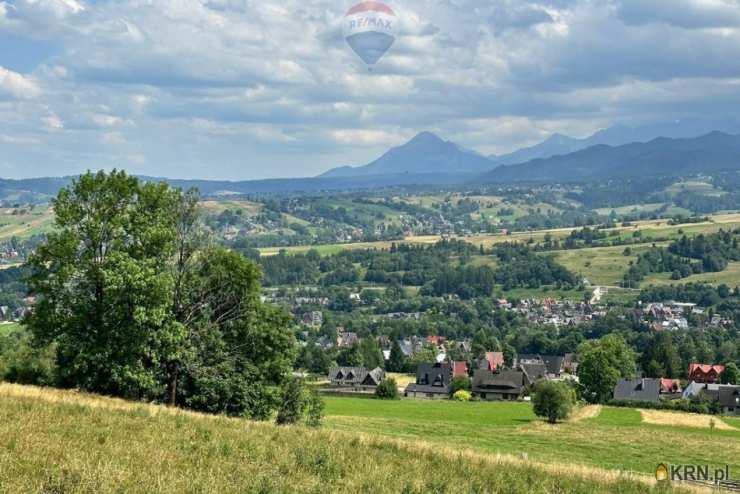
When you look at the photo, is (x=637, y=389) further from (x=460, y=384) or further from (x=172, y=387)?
(x=172, y=387)

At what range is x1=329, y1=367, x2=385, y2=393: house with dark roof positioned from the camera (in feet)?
384

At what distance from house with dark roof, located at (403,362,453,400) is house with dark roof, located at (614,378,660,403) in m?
21.4

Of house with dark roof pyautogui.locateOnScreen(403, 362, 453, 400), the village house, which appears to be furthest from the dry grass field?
the village house

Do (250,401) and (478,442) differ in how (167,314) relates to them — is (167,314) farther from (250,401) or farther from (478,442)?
(478,442)

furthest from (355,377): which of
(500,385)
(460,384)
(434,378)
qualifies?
(500,385)

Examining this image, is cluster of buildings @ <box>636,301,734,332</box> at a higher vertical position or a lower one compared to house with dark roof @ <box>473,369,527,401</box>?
higher

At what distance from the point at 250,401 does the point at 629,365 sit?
267ft

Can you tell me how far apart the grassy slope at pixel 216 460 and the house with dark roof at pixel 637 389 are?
261ft

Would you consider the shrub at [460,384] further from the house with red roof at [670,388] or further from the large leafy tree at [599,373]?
the house with red roof at [670,388]

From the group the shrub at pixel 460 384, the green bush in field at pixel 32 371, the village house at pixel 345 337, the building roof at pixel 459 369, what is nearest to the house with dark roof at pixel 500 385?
the shrub at pixel 460 384

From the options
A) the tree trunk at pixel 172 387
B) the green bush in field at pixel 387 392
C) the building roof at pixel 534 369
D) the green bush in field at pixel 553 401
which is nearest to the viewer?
the tree trunk at pixel 172 387

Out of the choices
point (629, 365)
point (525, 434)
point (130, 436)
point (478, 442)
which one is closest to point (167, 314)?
point (130, 436)

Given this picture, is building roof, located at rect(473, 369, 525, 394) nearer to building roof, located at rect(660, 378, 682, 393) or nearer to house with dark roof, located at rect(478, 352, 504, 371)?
house with dark roof, located at rect(478, 352, 504, 371)

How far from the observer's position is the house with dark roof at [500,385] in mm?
107062
